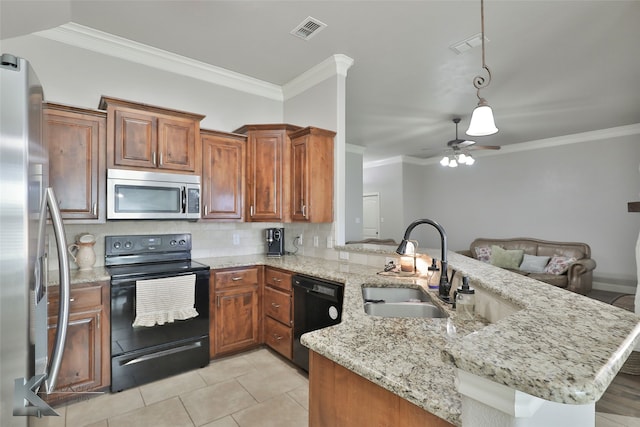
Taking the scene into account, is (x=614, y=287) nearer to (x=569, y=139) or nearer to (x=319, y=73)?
(x=569, y=139)

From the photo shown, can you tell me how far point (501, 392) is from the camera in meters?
0.54

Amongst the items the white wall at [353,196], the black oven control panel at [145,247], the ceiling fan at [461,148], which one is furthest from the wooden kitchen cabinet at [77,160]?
the white wall at [353,196]

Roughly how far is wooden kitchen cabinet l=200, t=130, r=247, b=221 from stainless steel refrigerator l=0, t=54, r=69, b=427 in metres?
1.98

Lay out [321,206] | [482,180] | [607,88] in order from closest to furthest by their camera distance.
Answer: [321,206], [607,88], [482,180]

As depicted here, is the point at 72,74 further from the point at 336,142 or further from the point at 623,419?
the point at 623,419

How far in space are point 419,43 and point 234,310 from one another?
3.09 metres

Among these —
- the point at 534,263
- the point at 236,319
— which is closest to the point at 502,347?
the point at 236,319

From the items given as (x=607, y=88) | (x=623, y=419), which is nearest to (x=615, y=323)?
(x=623, y=419)

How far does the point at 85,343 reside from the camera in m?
2.26

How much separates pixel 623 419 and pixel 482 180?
5.77 meters

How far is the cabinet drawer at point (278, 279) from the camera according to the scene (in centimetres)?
288

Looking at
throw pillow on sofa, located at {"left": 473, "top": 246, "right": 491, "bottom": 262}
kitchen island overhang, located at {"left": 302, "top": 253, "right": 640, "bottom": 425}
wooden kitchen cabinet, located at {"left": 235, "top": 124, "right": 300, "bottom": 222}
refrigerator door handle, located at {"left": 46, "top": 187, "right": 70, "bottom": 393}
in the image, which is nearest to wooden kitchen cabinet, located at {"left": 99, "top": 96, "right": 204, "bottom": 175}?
wooden kitchen cabinet, located at {"left": 235, "top": 124, "right": 300, "bottom": 222}

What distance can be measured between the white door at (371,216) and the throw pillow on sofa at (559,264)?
→ 4.08 metres

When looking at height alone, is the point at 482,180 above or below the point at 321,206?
above
